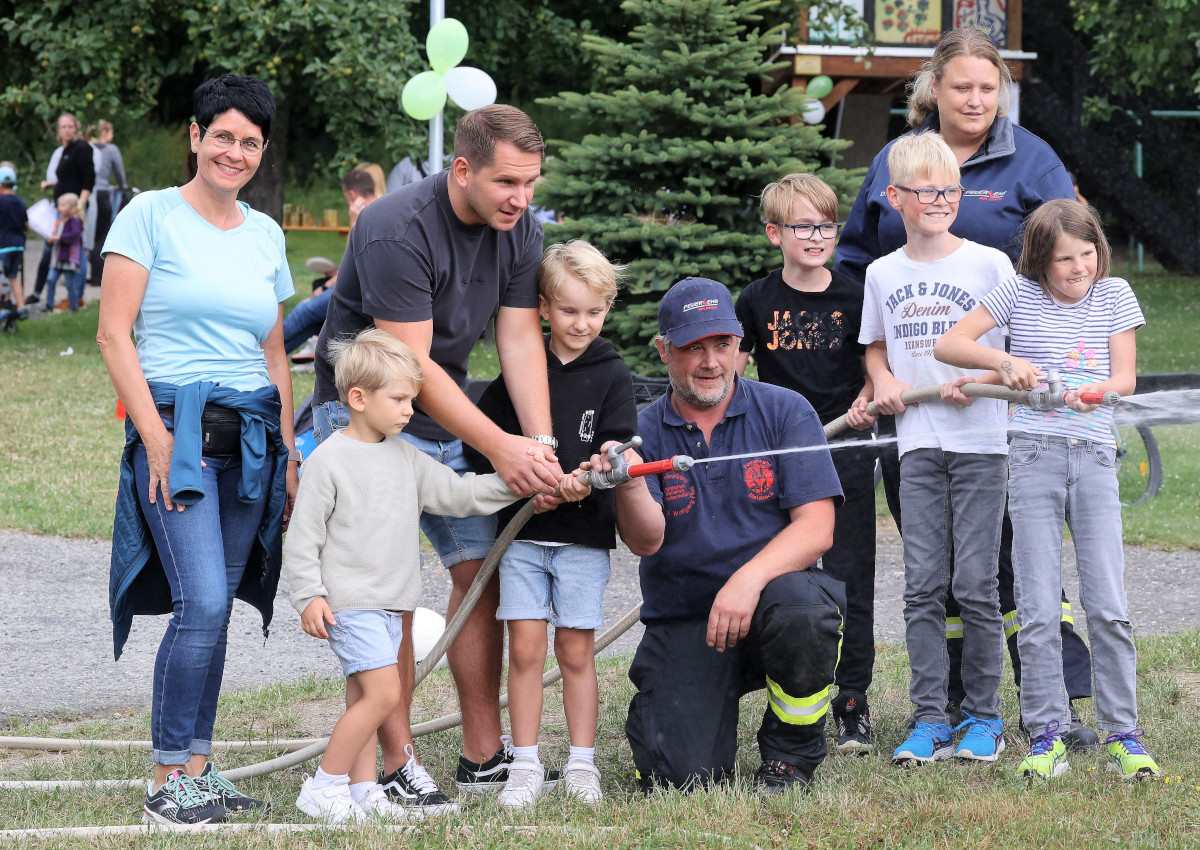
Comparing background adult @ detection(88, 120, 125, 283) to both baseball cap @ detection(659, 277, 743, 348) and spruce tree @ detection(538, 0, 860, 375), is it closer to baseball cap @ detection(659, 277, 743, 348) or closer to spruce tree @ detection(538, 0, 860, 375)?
spruce tree @ detection(538, 0, 860, 375)

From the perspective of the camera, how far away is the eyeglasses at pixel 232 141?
Result: 355cm

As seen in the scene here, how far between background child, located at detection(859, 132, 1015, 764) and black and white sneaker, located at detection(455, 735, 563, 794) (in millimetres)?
1187

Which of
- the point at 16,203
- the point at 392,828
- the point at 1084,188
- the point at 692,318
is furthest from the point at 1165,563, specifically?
the point at 1084,188

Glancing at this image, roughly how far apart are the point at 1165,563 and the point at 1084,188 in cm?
1706

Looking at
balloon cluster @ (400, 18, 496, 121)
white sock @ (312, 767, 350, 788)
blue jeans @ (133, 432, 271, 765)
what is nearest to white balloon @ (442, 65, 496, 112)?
balloon cluster @ (400, 18, 496, 121)

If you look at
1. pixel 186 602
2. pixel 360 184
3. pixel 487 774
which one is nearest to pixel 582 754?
pixel 487 774

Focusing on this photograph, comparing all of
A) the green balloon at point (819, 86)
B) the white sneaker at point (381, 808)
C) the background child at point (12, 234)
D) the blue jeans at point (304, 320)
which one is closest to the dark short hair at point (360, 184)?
the blue jeans at point (304, 320)

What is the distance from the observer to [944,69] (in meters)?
4.24

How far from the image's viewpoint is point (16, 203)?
15547mm

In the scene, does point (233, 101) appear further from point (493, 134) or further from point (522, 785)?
point (522, 785)

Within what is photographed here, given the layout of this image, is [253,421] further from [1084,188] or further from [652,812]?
[1084,188]

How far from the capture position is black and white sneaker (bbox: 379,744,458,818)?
12.2 feet

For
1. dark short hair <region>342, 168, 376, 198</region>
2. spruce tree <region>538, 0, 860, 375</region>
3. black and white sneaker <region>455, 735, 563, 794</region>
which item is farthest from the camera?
spruce tree <region>538, 0, 860, 375</region>

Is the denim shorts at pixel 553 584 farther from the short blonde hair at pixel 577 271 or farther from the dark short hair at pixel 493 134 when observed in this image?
the dark short hair at pixel 493 134
